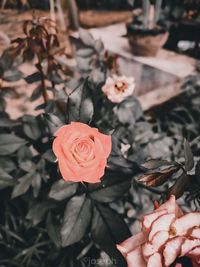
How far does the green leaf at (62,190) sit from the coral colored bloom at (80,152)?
28 centimetres

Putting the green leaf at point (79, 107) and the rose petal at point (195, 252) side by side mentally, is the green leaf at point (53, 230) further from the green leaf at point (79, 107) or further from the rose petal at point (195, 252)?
the rose petal at point (195, 252)

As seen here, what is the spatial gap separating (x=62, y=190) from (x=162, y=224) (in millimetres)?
415

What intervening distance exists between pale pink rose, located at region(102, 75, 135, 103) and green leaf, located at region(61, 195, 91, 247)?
50cm

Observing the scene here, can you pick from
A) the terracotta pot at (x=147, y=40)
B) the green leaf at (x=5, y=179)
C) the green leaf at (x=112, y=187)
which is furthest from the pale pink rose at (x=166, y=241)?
the terracotta pot at (x=147, y=40)

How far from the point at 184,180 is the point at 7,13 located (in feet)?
15.0

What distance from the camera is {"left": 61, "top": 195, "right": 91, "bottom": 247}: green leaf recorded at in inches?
31.9

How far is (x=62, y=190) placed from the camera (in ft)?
2.88

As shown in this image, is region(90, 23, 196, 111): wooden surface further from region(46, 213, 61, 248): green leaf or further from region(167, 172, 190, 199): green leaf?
region(167, 172, 190, 199): green leaf

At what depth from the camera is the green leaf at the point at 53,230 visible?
1.15 meters

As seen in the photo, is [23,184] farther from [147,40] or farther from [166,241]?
[147,40]

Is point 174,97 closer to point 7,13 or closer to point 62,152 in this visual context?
A: point 62,152

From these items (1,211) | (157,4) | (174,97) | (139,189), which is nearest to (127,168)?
(139,189)

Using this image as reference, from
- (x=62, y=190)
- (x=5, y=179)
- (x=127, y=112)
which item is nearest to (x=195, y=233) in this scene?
(x=62, y=190)

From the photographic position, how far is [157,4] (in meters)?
2.51
